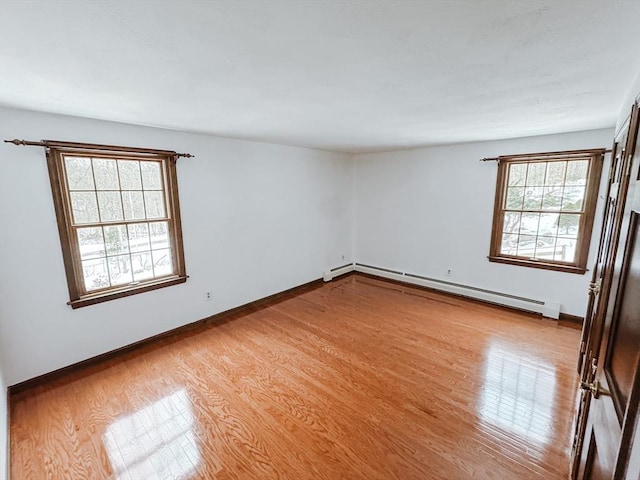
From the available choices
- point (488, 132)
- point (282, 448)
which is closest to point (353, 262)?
point (488, 132)

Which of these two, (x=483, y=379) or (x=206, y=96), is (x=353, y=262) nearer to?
(x=483, y=379)

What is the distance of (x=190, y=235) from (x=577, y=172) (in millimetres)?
4638

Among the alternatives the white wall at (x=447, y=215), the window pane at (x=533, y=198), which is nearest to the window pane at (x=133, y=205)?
the white wall at (x=447, y=215)

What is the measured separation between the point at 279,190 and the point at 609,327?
380 centimetres

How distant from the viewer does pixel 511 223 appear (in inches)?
154

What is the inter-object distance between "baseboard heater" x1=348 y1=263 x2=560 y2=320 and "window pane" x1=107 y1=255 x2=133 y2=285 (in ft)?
10.5

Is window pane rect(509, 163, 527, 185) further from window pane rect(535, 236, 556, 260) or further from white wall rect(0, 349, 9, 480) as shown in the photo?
white wall rect(0, 349, 9, 480)

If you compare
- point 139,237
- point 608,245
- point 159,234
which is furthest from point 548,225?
point 139,237

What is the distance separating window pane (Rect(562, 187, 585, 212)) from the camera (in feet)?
11.1

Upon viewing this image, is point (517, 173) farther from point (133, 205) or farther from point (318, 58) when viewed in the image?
point (133, 205)

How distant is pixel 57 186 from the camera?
8.02 feet

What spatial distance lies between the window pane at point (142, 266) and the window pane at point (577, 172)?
498cm

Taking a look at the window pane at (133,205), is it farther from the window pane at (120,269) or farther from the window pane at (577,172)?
the window pane at (577,172)

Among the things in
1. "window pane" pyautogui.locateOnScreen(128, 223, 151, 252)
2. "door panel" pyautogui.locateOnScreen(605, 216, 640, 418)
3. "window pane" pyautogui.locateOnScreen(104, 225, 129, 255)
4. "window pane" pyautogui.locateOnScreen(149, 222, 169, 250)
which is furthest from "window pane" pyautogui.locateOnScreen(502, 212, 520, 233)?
"window pane" pyautogui.locateOnScreen(104, 225, 129, 255)
